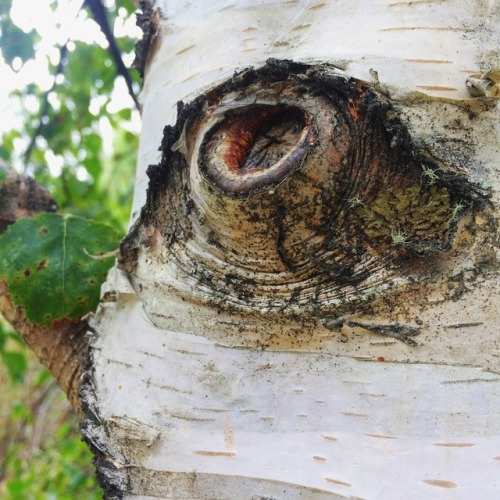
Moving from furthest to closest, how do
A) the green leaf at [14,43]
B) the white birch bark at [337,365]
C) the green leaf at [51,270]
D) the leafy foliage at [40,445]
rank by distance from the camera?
the leafy foliage at [40,445] < the green leaf at [14,43] < the green leaf at [51,270] < the white birch bark at [337,365]

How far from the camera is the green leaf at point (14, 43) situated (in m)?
1.79

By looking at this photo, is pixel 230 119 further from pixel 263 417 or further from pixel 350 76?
pixel 263 417

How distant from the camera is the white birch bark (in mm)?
585

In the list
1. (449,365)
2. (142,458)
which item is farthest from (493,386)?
(142,458)

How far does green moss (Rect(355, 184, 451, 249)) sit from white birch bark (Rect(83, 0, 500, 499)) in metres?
0.03

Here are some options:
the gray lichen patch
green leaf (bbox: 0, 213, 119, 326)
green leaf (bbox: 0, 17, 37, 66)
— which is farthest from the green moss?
green leaf (bbox: 0, 17, 37, 66)

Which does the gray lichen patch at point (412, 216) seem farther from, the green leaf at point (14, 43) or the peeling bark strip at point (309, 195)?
the green leaf at point (14, 43)

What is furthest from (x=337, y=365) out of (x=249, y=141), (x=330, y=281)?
(x=249, y=141)

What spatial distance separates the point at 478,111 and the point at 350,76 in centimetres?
16

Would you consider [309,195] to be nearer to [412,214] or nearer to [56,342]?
[412,214]

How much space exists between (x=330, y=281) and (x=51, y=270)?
0.56m

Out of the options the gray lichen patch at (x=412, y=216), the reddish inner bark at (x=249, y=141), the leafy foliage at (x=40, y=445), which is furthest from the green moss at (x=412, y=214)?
the leafy foliage at (x=40, y=445)

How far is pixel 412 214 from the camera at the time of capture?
63 centimetres

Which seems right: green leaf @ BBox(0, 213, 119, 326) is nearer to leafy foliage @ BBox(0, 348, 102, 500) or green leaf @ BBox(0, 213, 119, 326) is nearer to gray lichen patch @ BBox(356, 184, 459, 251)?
gray lichen patch @ BBox(356, 184, 459, 251)
